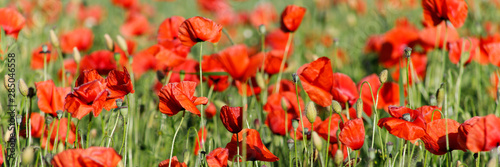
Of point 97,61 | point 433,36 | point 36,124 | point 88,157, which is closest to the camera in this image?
point 88,157

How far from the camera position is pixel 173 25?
1424 mm

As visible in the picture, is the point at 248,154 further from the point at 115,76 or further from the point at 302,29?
the point at 302,29

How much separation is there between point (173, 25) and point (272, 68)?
0.37 meters

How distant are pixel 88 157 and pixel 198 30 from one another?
431mm

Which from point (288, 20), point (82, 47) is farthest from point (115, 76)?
point (82, 47)

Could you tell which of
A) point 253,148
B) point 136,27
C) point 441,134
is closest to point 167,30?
point 253,148

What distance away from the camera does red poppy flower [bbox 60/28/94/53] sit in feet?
7.13

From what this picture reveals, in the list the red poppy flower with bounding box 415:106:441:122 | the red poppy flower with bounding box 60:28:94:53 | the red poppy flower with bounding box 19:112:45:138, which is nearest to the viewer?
the red poppy flower with bounding box 415:106:441:122

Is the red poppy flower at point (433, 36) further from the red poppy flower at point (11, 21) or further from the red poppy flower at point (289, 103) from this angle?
the red poppy flower at point (11, 21)

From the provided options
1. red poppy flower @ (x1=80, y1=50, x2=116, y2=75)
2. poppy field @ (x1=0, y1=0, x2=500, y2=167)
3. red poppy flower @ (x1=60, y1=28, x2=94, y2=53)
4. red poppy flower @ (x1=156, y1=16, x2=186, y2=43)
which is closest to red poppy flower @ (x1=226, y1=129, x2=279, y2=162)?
poppy field @ (x1=0, y1=0, x2=500, y2=167)

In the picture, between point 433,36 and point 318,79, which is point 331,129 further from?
point 433,36

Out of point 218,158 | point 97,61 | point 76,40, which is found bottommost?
point 218,158

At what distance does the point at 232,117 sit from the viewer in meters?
1.03

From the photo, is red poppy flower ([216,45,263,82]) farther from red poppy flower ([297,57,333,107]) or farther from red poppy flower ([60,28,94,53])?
red poppy flower ([60,28,94,53])
